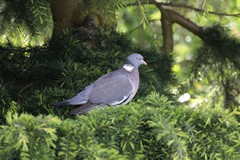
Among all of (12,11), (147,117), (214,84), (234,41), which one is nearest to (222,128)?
(147,117)

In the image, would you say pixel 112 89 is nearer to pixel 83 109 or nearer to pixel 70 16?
pixel 83 109

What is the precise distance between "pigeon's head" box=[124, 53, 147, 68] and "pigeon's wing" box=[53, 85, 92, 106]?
30 centimetres

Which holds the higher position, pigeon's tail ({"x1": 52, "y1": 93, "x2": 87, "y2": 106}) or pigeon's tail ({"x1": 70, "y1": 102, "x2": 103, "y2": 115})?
pigeon's tail ({"x1": 52, "y1": 93, "x2": 87, "y2": 106})

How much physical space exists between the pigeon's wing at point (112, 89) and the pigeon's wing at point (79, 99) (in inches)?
1.8

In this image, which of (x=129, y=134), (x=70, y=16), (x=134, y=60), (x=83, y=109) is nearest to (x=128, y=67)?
(x=134, y=60)

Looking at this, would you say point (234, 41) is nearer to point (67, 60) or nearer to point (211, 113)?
point (67, 60)

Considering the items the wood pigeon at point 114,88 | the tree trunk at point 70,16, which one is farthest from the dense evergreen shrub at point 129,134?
the tree trunk at point 70,16

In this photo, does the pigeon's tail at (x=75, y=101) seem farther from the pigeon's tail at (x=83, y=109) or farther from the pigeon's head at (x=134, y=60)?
the pigeon's head at (x=134, y=60)

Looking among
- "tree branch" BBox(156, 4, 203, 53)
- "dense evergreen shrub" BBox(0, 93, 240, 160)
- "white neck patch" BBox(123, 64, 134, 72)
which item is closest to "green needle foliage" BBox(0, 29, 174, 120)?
"white neck patch" BBox(123, 64, 134, 72)

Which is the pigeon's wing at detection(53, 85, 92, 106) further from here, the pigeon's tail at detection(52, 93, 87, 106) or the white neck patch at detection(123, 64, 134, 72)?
the white neck patch at detection(123, 64, 134, 72)

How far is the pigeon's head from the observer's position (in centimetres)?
267

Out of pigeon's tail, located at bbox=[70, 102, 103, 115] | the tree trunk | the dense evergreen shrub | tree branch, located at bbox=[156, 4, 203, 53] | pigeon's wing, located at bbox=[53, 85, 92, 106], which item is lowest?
tree branch, located at bbox=[156, 4, 203, 53]

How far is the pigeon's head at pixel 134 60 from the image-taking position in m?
2.67

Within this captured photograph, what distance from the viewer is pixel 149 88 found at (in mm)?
2592
